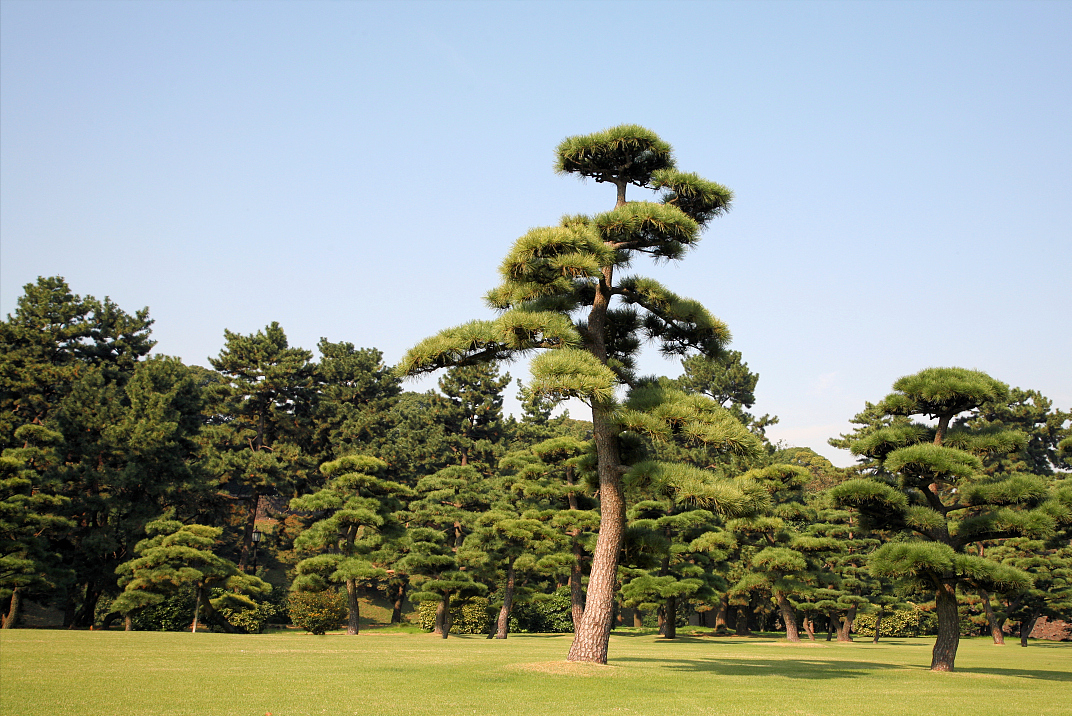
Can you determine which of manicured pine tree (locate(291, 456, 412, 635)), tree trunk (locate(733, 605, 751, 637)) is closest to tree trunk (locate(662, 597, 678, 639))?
tree trunk (locate(733, 605, 751, 637))

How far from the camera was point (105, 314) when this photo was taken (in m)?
32.9

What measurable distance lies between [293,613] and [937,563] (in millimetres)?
18875

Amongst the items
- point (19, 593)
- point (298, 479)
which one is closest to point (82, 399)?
point (19, 593)

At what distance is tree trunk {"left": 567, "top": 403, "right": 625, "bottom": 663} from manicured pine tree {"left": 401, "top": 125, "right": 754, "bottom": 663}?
0.05 ft

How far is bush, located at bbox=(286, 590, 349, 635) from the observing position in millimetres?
22766

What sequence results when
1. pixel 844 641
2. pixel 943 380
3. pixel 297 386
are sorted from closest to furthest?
pixel 943 380 → pixel 844 641 → pixel 297 386

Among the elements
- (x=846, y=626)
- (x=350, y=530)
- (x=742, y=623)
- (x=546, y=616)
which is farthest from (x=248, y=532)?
(x=846, y=626)

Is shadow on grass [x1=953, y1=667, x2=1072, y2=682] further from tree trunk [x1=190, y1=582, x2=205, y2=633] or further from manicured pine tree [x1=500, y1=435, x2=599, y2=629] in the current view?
tree trunk [x1=190, y1=582, x2=205, y2=633]

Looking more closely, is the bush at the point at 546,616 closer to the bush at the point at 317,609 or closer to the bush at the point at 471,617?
the bush at the point at 471,617

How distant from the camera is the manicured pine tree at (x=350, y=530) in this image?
75.4 ft

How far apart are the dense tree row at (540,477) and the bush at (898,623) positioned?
2.61ft

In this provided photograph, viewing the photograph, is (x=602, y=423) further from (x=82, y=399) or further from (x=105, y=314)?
(x=105, y=314)

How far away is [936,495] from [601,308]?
7.22 m

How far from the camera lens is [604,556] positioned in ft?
35.7
